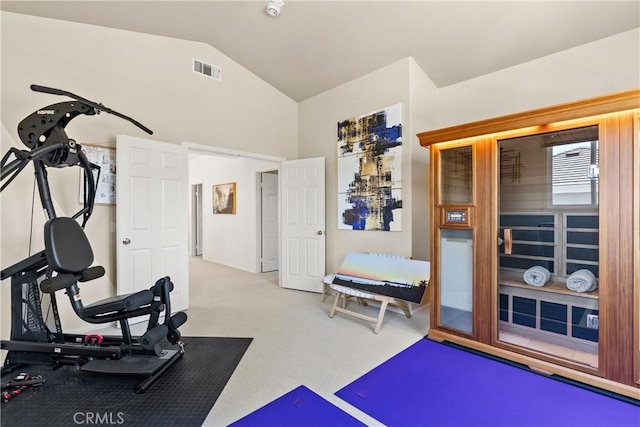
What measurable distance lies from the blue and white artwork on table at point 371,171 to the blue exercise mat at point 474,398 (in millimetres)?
1803

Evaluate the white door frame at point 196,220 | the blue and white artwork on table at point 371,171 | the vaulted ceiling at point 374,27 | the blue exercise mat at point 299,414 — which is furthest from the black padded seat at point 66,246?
the white door frame at point 196,220

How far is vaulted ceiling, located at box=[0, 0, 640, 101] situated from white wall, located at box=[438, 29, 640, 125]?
9 cm

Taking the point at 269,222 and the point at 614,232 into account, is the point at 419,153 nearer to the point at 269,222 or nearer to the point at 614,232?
the point at 614,232

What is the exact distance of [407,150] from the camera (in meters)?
3.70

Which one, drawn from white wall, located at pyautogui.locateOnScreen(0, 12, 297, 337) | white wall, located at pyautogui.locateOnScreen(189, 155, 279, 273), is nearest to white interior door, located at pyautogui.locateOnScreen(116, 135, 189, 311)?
white wall, located at pyautogui.locateOnScreen(0, 12, 297, 337)

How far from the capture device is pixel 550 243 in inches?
100

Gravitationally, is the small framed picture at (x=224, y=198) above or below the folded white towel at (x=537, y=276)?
above

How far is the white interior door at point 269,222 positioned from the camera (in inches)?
241

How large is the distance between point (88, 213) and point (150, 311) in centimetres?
107

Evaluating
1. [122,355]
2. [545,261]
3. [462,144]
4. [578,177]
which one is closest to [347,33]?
[462,144]

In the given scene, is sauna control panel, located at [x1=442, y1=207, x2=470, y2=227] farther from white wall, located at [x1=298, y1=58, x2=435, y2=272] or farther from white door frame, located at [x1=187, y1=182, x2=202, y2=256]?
white door frame, located at [x1=187, y1=182, x2=202, y2=256]

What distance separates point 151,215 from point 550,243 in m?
4.07

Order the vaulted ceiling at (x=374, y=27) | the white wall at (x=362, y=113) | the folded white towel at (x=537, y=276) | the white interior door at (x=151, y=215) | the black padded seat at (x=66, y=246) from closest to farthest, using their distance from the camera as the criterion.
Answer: the black padded seat at (x=66, y=246) < the folded white towel at (x=537, y=276) < the vaulted ceiling at (x=374, y=27) < the white interior door at (x=151, y=215) < the white wall at (x=362, y=113)

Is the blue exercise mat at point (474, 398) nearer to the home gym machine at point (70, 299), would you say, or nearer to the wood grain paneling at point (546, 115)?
the home gym machine at point (70, 299)
